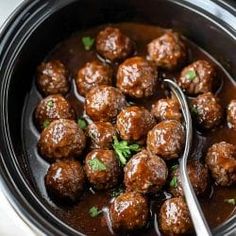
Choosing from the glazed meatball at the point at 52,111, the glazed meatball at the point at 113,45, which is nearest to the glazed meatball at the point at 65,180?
the glazed meatball at the point at 52,111

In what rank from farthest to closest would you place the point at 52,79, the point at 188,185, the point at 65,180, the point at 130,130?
the point at 52,79
the point at 130,130
the point at 65,180
the point at 188,185

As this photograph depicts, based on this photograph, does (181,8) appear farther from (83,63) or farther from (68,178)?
(68,178)

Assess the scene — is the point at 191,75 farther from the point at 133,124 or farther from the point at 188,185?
the point at 188,185

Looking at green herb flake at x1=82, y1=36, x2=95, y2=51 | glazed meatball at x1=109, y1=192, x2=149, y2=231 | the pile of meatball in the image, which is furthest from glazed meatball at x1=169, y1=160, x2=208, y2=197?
green herb flake at x1=82, y1=36, x2=95, y2=51

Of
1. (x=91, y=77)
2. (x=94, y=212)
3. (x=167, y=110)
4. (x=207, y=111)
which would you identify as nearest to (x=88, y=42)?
(x=91, y=77)

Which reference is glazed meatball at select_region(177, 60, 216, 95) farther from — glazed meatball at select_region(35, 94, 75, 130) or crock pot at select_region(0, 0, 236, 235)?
glazed meatball at select_region(35, 94, 75, 130)

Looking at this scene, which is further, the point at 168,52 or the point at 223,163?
the point at 168,52

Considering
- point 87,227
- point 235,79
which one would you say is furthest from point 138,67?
point 87,227

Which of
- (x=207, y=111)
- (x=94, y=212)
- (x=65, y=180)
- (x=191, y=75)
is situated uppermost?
(x=191, y=75)
